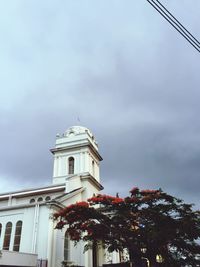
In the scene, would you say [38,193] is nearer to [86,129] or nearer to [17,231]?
[17,231]

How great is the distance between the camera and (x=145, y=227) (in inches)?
672

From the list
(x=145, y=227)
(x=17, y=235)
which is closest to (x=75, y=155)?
(x=17, y=235)

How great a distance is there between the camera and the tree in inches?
645

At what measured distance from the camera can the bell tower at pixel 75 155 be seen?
35.6m

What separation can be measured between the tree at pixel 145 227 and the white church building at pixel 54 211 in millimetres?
5338

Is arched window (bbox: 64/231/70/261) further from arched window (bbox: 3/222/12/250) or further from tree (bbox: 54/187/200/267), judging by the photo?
tree (bbox: 54/187/200/267)

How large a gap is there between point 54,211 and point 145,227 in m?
10.2

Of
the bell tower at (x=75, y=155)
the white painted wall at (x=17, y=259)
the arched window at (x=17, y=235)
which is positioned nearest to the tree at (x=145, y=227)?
the white painted wall at (x=17, y=259)

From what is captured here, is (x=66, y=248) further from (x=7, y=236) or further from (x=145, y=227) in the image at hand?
(x=145, y=227)

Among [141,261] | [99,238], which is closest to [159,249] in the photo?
[141,261]

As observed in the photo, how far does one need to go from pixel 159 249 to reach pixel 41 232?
1092 cm

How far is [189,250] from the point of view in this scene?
16562 millimetres

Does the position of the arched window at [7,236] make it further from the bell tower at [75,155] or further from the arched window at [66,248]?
the bell tower at [75,155]

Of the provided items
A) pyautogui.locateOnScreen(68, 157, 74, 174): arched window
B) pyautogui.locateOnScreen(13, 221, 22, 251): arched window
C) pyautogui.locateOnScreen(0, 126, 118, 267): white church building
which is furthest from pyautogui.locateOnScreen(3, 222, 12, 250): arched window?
pyautogui.locateOnScreen(68, 157, 74, 174): arched window
